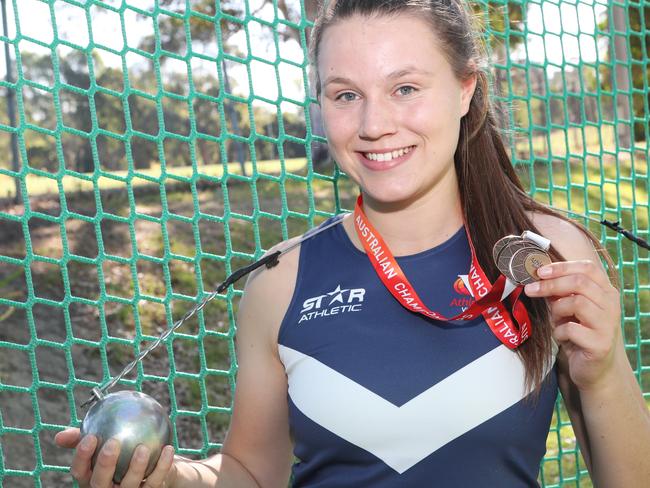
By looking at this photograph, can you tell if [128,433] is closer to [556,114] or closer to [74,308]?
[74,308]

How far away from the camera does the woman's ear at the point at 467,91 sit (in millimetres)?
2299

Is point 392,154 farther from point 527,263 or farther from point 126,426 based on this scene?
point 126,426

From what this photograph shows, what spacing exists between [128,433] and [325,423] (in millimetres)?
496

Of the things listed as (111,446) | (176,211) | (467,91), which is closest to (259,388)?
(111,446)

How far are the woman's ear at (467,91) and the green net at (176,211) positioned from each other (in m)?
0.41

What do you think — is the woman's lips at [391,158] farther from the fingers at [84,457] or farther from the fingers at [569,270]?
the fingers at [84,457]

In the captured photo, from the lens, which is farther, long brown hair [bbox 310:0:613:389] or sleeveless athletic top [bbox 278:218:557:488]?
long brown hair [bbox 310:0:613:389]

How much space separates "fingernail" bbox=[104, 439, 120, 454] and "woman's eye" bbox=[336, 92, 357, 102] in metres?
1.03

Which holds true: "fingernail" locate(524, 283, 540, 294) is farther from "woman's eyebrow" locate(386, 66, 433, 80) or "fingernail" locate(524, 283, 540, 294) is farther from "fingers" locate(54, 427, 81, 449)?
"fingers" locate(54, 427, 81, 449)

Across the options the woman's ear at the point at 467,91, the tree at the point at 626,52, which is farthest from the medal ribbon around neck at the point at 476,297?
the tree at the point at 626,52

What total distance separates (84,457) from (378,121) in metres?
1.07

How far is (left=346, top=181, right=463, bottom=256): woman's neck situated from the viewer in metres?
2.33

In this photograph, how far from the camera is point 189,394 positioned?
6.17m

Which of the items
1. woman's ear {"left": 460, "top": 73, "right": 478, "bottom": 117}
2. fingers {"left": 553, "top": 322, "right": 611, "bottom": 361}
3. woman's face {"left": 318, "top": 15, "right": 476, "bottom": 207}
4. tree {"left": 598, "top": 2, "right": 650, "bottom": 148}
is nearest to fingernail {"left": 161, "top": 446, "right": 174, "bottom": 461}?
woman's face {"left": 318, "top": 15, "right": 476, "bottom": 207}
